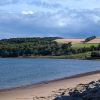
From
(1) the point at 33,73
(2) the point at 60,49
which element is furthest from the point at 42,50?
(1) the point at 33,73

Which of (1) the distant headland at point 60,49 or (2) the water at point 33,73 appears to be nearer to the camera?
(2) the water at point 33,73

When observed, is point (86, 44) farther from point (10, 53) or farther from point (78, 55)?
point (10, 53)

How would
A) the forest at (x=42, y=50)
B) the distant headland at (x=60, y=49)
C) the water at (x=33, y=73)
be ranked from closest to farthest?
the water at (x=33, y=73) → the distant headland at (x=60, y=49) → the forest at (x=42, y=50)

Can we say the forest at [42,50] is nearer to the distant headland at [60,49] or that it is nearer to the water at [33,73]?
the distant headland at [60,49]

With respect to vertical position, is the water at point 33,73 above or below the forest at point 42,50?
below

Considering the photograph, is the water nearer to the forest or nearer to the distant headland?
the distant headland

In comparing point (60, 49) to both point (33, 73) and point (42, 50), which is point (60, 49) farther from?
point (33, 73)

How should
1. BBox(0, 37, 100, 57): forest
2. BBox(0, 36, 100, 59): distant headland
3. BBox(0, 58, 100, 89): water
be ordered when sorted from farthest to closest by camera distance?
BBox(0, 37, 100, 57): forest → BBox(0, 36, 100, 59): distant headland → BBox(0, 58, 100, 89): water

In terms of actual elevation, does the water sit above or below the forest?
below

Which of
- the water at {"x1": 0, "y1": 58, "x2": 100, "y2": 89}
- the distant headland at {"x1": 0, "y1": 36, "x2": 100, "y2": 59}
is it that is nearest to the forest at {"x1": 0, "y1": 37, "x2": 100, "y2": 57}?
the distant headland at {"x1": 0, "y1": 36, "x2": 100, "y2": 59}

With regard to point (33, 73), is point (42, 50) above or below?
above

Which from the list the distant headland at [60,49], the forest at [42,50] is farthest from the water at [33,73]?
the forest at [42,50]

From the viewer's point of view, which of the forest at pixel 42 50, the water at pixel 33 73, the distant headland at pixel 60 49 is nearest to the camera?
the water at pixel 33 73

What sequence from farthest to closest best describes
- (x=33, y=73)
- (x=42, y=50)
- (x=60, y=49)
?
(x=42, y=50), (x=60, y=49), (x=33, y=73)
